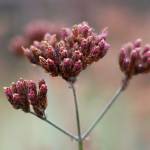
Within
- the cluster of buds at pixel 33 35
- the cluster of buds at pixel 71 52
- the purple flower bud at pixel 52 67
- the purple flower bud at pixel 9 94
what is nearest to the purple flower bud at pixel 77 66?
the cluster of buds at pixel 71 52

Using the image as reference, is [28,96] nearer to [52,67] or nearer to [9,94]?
[9,94]

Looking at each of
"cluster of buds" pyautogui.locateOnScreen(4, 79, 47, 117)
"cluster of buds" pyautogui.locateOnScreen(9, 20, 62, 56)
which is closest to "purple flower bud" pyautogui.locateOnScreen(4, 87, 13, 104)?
"cluster of buds" pyautogui.locateOnScreen(4, 79, 47, 117)

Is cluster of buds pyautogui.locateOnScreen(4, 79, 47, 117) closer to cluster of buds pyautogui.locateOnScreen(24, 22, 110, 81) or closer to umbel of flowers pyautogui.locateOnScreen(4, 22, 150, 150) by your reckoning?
umbel of flowers pyautogui.locateOnScreen(4, 22, 150, 150)

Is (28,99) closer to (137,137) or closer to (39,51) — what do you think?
(39,51)

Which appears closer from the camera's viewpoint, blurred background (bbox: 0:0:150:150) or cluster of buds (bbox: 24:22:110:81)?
cluster of buds (bbox: 24:22:110:81)

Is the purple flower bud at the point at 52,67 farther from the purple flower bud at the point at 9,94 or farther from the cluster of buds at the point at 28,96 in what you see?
the purple flower bud at the point at 9,94

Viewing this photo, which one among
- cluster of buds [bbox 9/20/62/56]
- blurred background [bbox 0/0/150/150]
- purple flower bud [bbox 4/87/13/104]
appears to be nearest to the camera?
purple flower bud [bbox 4/87/13/104]

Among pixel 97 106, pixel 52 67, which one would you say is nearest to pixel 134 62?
pixel 52 67
